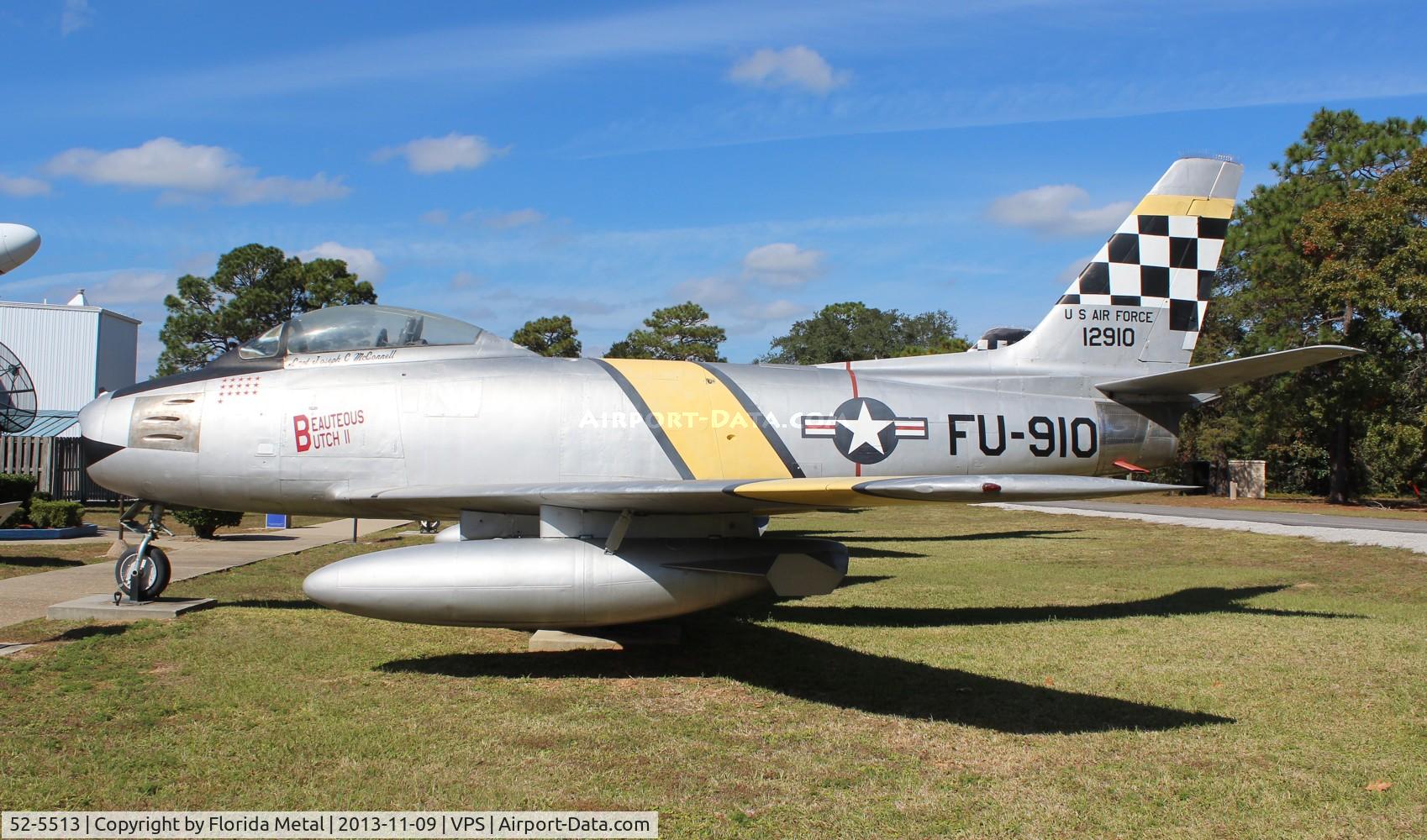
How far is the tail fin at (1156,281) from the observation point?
10.5 m

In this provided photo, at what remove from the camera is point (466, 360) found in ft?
28.0

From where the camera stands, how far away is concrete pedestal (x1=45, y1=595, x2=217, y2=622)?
8.59 m

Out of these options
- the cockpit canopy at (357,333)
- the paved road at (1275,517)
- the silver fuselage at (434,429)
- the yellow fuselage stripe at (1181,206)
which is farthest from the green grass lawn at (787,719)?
the paved road at (1275,517)

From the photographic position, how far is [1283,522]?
23375mm

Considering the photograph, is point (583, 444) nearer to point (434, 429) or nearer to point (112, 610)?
point (434, 429)

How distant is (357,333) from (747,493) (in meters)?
4.44

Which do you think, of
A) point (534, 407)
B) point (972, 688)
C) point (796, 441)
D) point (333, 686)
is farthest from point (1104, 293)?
point (333, 686)

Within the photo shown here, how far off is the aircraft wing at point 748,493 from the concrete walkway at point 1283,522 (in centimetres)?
1149

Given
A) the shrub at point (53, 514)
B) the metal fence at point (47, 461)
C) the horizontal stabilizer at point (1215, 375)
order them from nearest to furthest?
the horizontal stabilizer at point (1215, 375), the shrub at point (53, 514), the metal fence at point (47, 461)

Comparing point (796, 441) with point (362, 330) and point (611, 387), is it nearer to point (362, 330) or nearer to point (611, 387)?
point (611, 387)

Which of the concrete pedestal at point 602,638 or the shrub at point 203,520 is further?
the shrub at point 203,520

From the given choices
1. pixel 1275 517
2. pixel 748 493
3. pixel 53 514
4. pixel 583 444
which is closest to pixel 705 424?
pixel 583 444
